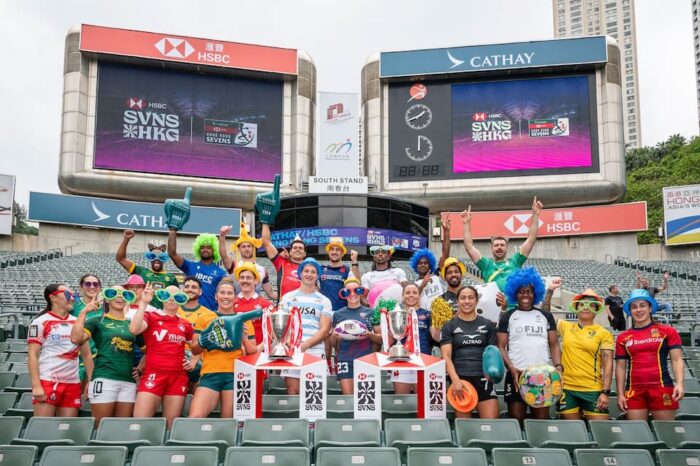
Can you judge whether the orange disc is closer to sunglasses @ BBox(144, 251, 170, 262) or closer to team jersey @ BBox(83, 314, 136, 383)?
team jersey @ BBox(83, 314, 136, 383)

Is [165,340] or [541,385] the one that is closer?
[541,385]

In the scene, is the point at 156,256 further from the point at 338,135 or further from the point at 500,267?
the point at 338,135

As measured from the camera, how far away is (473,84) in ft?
106

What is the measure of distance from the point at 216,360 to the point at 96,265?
62.2ft

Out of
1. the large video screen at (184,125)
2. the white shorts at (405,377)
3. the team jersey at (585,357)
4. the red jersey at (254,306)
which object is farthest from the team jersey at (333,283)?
the large video screen at (184,125)

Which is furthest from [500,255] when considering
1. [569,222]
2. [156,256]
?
[569,222]

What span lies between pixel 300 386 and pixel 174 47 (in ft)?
97.1

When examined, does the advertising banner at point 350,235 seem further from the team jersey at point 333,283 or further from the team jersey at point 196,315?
the team jersey at point 196,315

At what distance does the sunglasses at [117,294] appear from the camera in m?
5.08

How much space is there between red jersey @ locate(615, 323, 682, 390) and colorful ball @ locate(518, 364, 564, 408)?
755 mm

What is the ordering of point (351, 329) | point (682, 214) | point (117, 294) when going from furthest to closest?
1. point (682, 214)
2. point (351, 329)
3. point (117, 294)

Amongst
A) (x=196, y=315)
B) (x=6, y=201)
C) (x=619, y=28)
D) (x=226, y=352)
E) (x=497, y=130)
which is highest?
(x=619, y=28)

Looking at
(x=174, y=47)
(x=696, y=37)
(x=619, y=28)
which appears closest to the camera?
(x=174, y=47)

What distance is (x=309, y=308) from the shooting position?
5.91 meters
